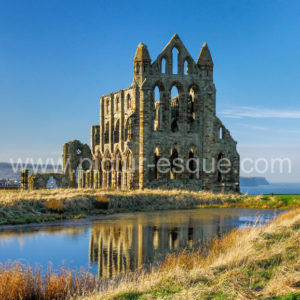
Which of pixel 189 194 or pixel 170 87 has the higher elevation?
pixel 170 87

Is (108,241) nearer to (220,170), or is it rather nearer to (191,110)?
(191,110)

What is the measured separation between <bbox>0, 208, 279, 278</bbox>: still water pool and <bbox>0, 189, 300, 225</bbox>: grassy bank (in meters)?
2.67

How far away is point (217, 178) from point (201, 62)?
13180mm

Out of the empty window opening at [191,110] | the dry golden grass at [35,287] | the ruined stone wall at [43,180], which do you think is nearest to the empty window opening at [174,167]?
the empty window opening at [191,110]

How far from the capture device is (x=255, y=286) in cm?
962

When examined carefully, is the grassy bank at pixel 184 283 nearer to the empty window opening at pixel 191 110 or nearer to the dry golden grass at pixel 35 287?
the dry golden grass at pixel 35 287

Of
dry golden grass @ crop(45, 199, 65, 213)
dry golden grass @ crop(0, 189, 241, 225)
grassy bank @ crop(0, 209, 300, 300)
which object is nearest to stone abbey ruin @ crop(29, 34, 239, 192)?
dry golden grass @ crop(0, 189, 241, 225)

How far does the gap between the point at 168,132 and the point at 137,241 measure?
1152 inches

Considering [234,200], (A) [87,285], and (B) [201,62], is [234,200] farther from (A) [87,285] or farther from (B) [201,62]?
(A) [87,285]

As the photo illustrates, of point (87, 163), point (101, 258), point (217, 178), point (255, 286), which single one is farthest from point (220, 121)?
point (255, 286)

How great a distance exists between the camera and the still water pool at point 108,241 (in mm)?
13883

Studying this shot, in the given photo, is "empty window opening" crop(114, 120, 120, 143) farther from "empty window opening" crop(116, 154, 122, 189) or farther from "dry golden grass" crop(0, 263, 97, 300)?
"dry golden grass" crop(0, 263, 97, 300)

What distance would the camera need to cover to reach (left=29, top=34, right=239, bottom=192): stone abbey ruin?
149ft

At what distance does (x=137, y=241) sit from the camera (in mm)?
17828
